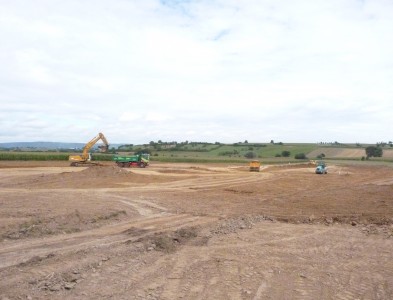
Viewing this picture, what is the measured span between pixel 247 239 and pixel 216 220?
3263 millimetres

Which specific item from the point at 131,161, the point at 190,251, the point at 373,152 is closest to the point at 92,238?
the point at 190,251

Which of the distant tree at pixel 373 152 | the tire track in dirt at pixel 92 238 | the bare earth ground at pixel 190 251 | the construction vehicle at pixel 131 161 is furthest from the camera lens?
the distant tree at pixel 373 152

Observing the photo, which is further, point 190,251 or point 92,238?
point 92,238

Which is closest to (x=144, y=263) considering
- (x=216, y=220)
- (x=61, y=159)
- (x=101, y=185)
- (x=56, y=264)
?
(x=56, y=264)

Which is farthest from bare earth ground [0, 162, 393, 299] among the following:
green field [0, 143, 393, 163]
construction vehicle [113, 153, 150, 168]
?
green field [0, 143, 393, 163]

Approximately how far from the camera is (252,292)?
7.70 metres

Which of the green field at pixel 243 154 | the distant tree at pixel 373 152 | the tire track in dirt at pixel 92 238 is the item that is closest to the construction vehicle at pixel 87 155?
the green field at pixel 243 154

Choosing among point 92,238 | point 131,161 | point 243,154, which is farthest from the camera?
point 243,154

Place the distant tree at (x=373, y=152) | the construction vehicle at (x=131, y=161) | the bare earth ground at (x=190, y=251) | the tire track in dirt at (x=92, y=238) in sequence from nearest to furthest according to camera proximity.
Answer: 1. the bare earth ground at (x=190, y=251)
2. the tire track in dirt at (x=92, y=238)
3. the construction vehicle at (x=131, y=161)
4. the distant tree at (x=373, y=152)

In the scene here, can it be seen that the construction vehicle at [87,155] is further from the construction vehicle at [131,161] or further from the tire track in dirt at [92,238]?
the tire track in dirt at [92,238]

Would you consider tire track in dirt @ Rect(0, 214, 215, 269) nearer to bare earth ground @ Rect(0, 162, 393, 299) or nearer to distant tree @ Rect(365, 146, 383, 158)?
bare earth ground @ Rect(0, 162, 393, 299)

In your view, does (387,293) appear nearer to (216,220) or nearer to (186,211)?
(216,220)

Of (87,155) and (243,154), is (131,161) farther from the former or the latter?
(243,154)

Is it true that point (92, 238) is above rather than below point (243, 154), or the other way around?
below
